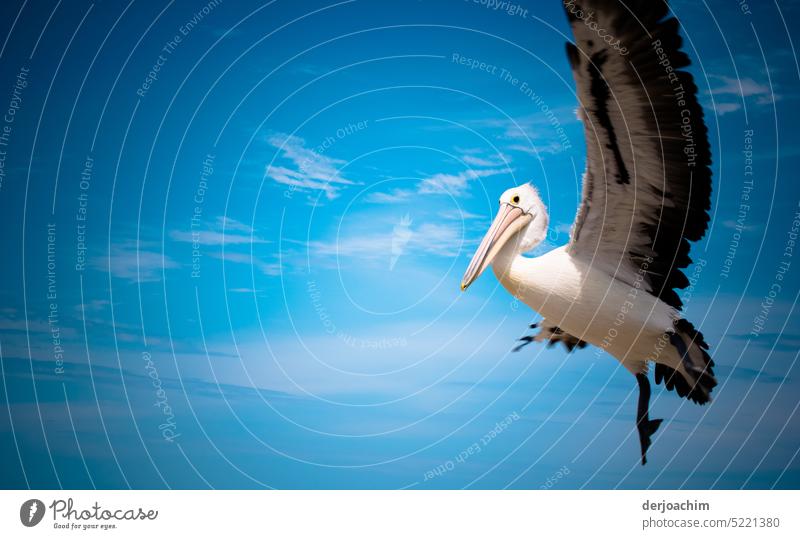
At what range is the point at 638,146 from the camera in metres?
8.70

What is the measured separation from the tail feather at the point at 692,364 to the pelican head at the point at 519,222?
239 centimetres

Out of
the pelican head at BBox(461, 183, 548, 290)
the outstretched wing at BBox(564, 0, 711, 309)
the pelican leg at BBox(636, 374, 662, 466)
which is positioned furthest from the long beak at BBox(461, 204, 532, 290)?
the pelican leg at BBox(636, 374, 662, 466)

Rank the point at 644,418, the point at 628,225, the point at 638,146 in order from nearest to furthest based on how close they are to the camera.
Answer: the point at 638,146
the point at 628,225
the point at 644,418

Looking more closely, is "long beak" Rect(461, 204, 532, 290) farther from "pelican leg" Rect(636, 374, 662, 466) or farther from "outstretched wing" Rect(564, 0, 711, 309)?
"pelican leg" Rect(636, 374, 662, 466)

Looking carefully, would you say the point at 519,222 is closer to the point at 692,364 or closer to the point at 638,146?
the point at 638,146

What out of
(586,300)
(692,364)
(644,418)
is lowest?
(644,418)

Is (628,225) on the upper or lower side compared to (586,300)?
upper

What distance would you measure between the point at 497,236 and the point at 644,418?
11.8ft

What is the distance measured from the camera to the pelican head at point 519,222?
386 inches

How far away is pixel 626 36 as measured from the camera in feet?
25.3

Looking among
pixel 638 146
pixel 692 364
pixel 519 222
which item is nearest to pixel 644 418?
pixel 692 364
